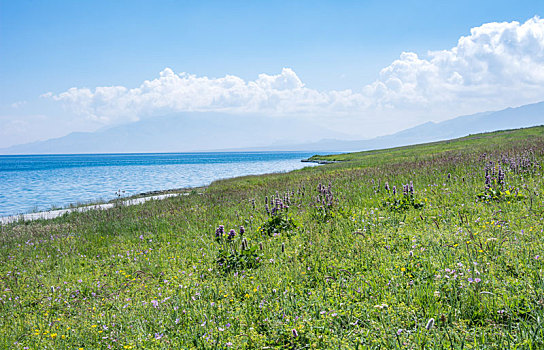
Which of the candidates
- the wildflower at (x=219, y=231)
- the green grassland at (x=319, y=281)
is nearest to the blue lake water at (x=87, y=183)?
the green grassland at (x=319, y=281)

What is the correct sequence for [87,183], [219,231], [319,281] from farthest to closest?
[87,183] < [219,231] < [319,281]

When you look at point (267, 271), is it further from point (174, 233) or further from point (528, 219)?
point (174, 233)

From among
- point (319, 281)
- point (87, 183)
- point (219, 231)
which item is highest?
point (219, 231)

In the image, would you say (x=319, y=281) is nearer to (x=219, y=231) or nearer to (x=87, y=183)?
(x=219, y=231)

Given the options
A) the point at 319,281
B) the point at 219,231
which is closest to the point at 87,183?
the point at 219,231

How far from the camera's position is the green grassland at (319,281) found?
3650mm

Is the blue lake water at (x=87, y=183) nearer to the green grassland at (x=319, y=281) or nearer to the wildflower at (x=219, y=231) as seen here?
the green grassland at (x=319, y=281)

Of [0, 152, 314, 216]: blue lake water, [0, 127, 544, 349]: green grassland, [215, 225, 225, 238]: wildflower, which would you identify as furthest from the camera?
[0, 152, 314, 216]: blue lake water

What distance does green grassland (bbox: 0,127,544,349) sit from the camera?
365 cm

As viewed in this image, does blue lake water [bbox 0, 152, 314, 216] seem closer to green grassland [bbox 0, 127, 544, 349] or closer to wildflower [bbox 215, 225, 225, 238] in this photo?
green grassland [bbox 0, 127, 544, 349]

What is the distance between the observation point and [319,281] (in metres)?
5.18

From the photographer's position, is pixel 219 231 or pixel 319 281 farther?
pixel 219 231

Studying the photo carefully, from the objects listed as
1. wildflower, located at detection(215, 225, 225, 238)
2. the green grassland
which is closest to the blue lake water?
the green grassland

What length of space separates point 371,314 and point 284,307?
1199 millimetres
